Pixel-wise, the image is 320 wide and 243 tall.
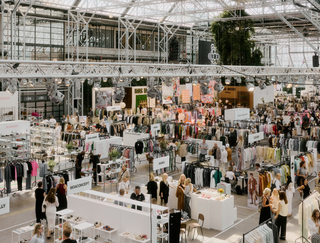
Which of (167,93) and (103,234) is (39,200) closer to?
(103,234)

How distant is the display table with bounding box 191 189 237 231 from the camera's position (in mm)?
8508

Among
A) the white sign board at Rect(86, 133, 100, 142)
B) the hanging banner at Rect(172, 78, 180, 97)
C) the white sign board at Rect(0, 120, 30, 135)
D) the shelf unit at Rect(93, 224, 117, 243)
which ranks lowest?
the shelf unit at Rect(93, 224, 117, 243)

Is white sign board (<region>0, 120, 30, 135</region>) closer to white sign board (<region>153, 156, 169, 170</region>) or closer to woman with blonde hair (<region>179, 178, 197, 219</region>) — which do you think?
white sign board (<region>153, 156, 169, 170</region>)

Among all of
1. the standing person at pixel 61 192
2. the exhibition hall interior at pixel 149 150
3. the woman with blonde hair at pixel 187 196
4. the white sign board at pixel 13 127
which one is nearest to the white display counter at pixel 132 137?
the exhibition hall interior at pixel 149 150

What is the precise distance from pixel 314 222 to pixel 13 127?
10.9m

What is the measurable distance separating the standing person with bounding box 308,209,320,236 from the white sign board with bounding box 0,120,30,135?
10769mm

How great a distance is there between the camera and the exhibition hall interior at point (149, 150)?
25.6 feet

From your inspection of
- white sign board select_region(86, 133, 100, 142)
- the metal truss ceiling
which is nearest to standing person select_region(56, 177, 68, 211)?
the metal truss ceiling

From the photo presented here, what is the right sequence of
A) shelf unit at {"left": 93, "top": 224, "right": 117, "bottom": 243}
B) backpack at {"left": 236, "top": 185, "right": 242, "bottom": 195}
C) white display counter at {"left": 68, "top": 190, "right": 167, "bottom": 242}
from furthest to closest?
1. backpack at {"left": 236, "top": 185, "right": 242, "bottom": 195}
2. shelf unit at {"left": 93, "top": 224, "right": 117, "bottom": 243}
3. white display counter at {"left": 68, "top": 190, "right": 167, "bottom": 242}

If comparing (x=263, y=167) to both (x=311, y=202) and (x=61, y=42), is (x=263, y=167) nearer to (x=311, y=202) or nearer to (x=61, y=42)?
(x=311, y=202)

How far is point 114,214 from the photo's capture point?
776 centimetres

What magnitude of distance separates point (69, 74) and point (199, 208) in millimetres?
5532

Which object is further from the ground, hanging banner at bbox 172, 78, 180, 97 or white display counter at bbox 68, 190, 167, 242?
hanging banner at bbox 172, 78, 180, 97

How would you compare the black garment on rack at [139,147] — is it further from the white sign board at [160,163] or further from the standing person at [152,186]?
the standing person at [152,186]
